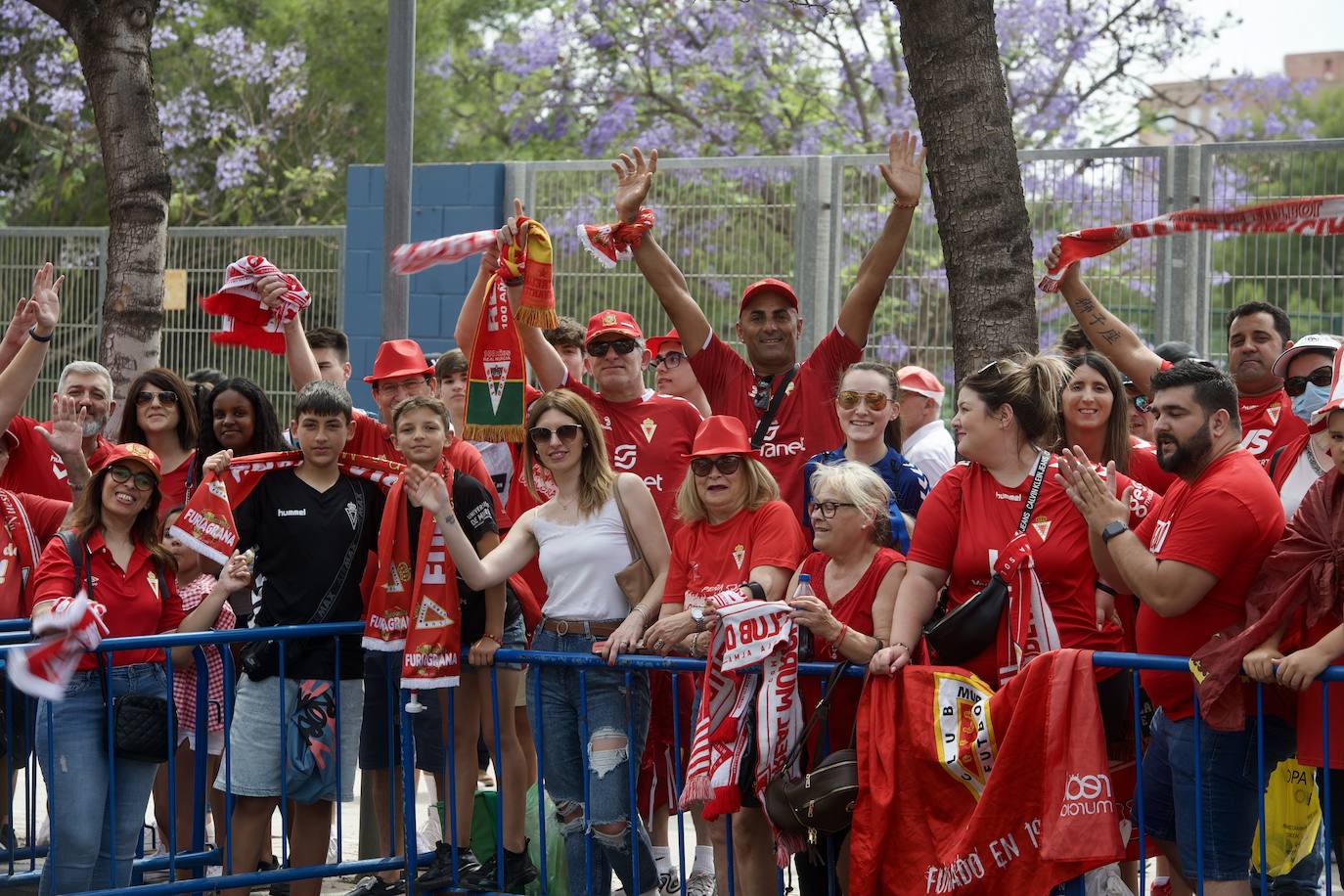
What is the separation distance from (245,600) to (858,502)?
3250mm

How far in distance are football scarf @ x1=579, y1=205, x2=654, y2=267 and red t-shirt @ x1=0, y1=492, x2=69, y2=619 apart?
2.56 m

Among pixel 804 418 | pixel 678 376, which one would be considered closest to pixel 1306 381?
pixel 804 418

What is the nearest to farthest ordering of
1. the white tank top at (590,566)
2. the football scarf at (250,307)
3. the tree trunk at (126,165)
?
1. the white tank top at (590,566)
2. the football scarf at (250,307)
3. the tree trunk at (126,165)

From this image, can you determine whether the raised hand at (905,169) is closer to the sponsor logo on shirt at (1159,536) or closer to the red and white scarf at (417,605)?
the sponsor logo on shirt at (1159,536)

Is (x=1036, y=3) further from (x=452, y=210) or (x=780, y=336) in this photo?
(x=780, y=336)

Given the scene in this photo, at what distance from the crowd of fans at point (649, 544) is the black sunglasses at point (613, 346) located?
1cm

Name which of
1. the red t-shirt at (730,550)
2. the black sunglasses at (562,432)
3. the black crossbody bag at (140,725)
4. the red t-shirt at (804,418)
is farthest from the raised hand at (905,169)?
the black crossbody bag at (140,725)

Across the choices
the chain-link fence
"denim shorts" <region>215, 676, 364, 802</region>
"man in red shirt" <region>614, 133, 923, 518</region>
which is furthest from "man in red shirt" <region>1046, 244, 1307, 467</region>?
the chain-link fence

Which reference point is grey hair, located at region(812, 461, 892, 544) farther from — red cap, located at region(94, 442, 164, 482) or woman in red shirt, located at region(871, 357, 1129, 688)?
red cap, located at region(94, 442, 164, 482)

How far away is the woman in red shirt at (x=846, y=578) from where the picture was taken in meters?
5.51

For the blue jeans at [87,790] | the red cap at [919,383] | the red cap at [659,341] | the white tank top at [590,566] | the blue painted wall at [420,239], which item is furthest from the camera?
the blue painted wall at [420,239]

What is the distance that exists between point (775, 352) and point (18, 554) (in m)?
3.29

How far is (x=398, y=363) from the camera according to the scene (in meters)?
7.71

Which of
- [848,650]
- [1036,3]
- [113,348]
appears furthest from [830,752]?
[1036,3]
